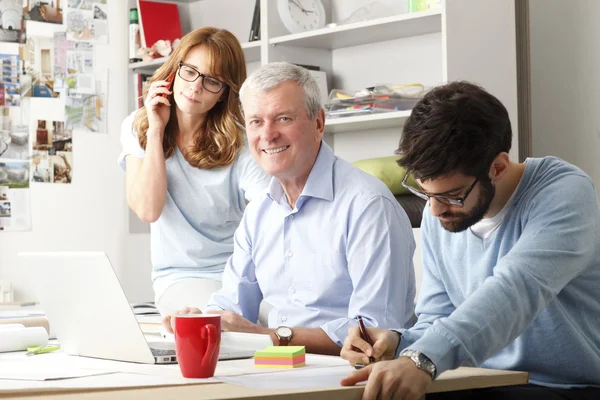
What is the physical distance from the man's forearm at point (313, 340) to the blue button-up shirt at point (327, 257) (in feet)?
0.06

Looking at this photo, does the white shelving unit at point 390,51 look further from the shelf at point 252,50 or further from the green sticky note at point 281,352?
the green sticky note at point 281,352

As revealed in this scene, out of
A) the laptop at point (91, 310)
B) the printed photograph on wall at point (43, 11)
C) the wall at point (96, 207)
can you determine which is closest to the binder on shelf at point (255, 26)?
the wall at point (96, 207)

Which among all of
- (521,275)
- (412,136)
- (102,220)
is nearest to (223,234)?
(412,136)

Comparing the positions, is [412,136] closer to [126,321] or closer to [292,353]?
[292,353]

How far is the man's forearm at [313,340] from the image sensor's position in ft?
5.65

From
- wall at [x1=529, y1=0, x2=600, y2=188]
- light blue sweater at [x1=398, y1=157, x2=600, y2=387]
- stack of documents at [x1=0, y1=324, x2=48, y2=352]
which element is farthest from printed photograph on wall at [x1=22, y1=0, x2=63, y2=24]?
light blue sweater at [x1=398, y1=157, x2=600, y2=387]

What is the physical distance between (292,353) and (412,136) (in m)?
0.41

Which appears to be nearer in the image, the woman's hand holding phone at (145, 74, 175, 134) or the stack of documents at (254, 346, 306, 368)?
the stack of documents at (254, 346, 306, 368)

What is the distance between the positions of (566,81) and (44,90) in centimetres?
229

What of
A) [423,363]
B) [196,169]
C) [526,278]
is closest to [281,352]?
[423,363]

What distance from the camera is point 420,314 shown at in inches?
67.2

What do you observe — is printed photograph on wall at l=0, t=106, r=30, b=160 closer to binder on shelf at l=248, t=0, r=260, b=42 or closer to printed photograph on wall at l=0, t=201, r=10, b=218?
printed photograph on wall at l=0, t=201, r=10, b=218

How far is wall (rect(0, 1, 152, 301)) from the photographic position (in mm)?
3928

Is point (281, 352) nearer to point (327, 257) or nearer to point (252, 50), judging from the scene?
point (327, 257)
